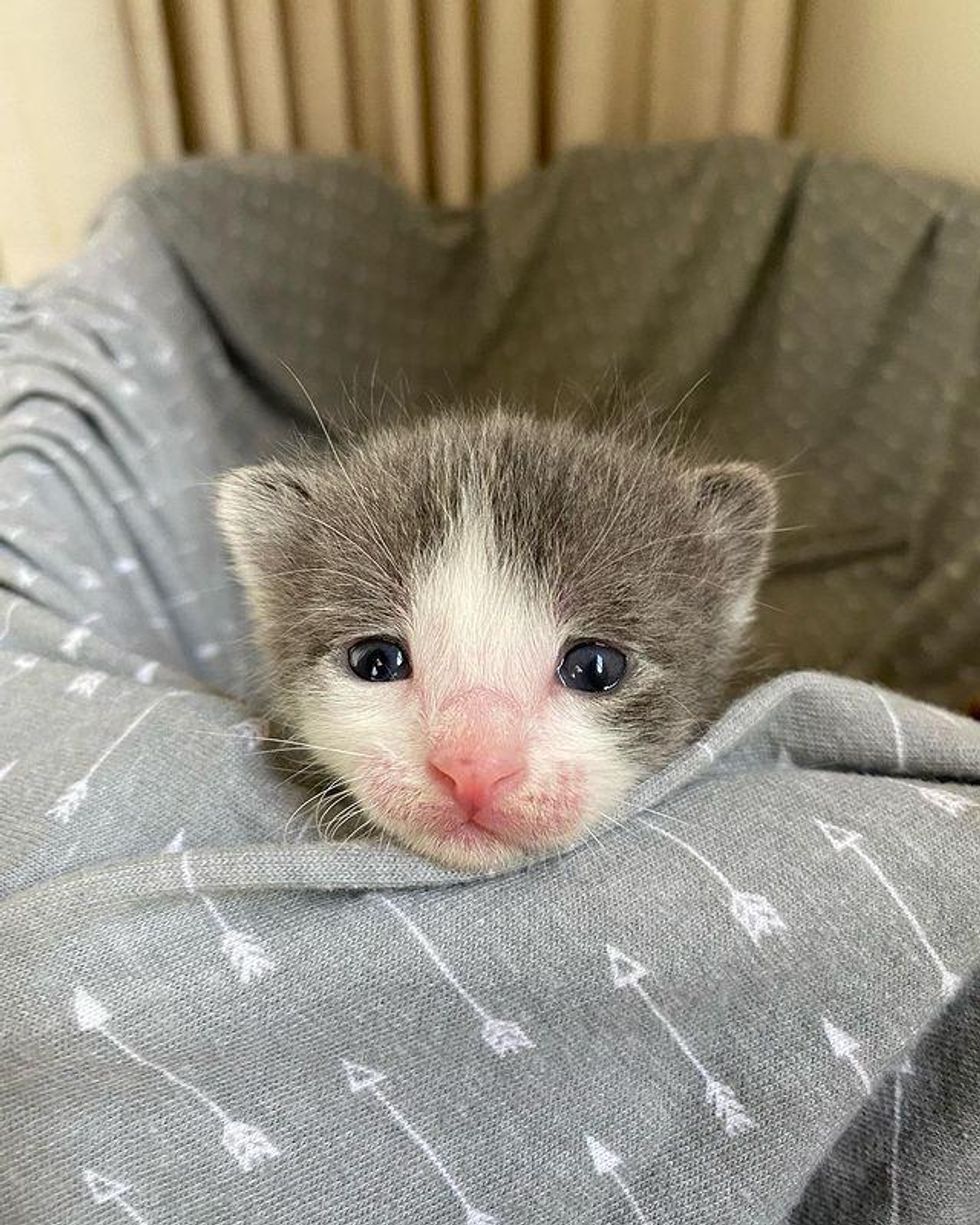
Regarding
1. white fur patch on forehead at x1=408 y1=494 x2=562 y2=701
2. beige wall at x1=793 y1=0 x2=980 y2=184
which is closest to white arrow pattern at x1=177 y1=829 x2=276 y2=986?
white fur patch on forehead at x1=408 y1=494 x2=562 y2=701

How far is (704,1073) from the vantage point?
857 millimetres

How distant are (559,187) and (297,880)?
1.93 meters

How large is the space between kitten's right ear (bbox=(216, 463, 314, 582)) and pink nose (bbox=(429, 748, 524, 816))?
450 mm

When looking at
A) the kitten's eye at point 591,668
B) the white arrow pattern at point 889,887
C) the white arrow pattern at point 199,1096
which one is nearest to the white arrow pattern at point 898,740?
the white arrow pattern at point 889,887

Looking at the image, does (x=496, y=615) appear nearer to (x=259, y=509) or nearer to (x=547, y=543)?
(x=547, y=543)

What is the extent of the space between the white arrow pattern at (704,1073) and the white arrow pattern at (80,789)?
1.57 ft

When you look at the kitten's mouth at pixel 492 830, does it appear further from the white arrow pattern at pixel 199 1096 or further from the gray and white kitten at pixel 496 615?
the white arrow pattern at pixel 199 1096

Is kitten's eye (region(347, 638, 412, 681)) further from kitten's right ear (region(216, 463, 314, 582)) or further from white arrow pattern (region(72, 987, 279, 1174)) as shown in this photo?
white arrow pattern (region(72, 987, 279, 1174))

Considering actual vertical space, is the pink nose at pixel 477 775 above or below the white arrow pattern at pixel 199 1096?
above

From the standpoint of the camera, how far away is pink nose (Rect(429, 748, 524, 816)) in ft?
2.90

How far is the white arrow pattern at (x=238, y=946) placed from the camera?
0.83 meters

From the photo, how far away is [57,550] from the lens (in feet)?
4.48

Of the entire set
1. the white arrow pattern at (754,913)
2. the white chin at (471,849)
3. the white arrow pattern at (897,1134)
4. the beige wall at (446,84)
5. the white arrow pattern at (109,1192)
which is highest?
the beige wall at (446,84)

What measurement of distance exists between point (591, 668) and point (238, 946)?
426mm
